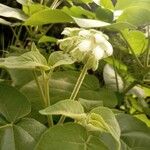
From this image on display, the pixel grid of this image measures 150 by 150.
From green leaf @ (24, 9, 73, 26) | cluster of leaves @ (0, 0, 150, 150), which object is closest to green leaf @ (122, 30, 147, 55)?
cluster of leaves @ (0, 0, 150, 150)

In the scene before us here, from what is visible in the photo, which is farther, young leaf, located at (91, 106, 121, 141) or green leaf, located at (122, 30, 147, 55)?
green leaf, located at (122, 30, 147, 55)

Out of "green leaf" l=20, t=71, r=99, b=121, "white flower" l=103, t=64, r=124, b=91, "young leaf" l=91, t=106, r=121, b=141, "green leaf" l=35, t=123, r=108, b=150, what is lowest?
"white flower" l=103, t=64, r=124, b=91

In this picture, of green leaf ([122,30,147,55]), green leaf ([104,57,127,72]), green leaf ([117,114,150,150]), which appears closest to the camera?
green leaf ([117,114,150,150])

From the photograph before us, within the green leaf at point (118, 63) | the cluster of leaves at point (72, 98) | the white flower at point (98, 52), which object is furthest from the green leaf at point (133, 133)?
the green leaf at point (118, 63)

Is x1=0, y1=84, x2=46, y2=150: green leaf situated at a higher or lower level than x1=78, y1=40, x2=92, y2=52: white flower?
lower

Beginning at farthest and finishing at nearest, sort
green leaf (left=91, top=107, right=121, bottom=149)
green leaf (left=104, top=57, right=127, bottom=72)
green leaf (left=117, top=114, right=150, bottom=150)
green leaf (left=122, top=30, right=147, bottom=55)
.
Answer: green leaf (left=104, top=57, right=127, bottom=72) → green leaf (left=122, top=30, right=147, bottom=55) → green leaf (left=117, top=114, right=150, bottom=150) → green leaf (left=91, top=107, right=121, bottom=149)

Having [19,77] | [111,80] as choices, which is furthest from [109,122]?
[111,80]

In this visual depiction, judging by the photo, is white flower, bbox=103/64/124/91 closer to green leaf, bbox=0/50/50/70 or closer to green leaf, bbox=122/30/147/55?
green leaf, bbox=122/30/147/55

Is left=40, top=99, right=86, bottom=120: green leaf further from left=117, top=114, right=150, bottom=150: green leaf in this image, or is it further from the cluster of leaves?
left=117, top=114, right=150, bottom=150: green leaf
